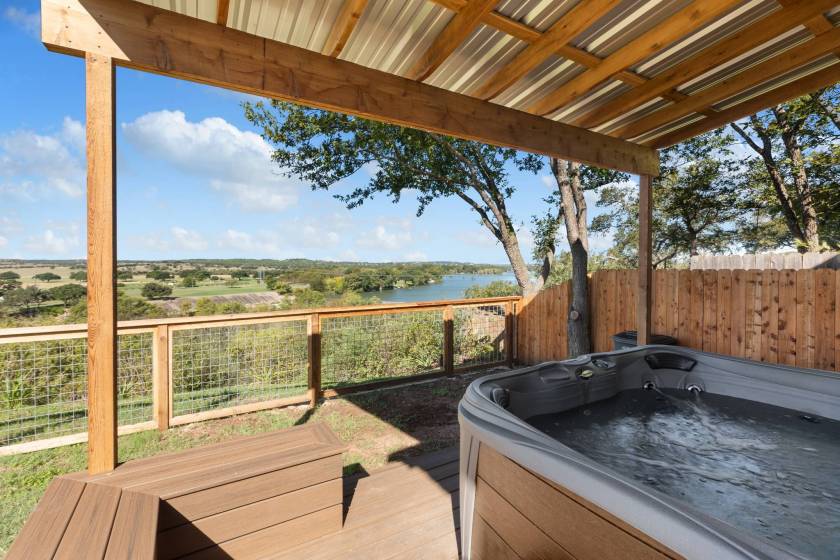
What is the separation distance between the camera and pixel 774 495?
170 cm

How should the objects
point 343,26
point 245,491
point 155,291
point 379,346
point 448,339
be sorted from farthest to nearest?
point 155,291 → point 448,339 → point 379,346 → point 343,26 → point 245,491

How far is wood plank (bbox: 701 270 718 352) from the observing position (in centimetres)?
362

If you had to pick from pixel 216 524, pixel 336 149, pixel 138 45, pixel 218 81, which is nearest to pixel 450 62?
pixel 218 81

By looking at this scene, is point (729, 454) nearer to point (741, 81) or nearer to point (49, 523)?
point (741, 81)

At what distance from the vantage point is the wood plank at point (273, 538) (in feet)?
5.36

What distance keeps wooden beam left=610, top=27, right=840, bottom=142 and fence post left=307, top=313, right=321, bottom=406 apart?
3109 mm

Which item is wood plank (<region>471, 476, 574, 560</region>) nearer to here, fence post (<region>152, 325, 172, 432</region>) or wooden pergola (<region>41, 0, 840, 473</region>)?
wooden pergola (<region>41, 0, 840, 473</region>)

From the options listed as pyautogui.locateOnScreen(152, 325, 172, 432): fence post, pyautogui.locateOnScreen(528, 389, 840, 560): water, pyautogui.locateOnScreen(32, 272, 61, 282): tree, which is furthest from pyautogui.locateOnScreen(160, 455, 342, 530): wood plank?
pyautogui.locateOnScreen(32, 272, 61, 282): tree

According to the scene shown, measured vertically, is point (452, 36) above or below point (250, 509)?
above

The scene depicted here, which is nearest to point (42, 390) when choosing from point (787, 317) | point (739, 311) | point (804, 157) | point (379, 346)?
point (379, 346)

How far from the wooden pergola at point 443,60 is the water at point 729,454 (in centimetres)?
196

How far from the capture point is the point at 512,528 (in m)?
1.39

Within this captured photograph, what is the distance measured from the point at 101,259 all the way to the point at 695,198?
10.6 meters

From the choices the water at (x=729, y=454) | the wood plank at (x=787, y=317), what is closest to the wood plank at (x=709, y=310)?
the wood plank at (x=787, y=317)
